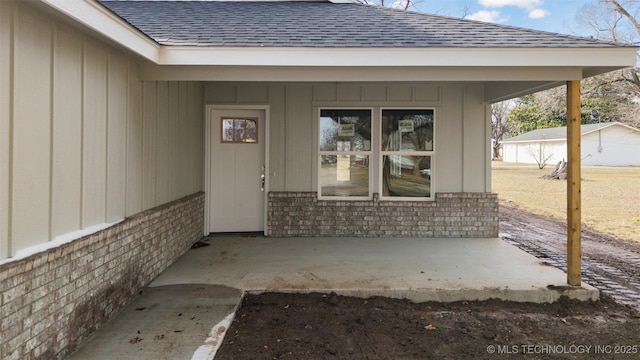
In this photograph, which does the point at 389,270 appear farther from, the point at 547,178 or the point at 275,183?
the point at 547,178

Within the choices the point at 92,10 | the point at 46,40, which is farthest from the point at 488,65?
the point at 46,40

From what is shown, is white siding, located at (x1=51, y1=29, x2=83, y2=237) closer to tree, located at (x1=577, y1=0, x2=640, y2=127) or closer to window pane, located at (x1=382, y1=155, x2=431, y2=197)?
window pane, located at (x1=382, y1=155, x2=431, y2=197)

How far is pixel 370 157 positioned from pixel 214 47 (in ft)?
12.0

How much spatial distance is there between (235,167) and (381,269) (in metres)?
3.29

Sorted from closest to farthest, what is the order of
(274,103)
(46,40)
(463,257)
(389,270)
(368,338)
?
1. (46,40)
2. (368,338)
3. (389,270)
4. (463,257)
5. (274,103)

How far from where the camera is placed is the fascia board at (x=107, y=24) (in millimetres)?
2547

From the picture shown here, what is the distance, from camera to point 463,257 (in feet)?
17.8

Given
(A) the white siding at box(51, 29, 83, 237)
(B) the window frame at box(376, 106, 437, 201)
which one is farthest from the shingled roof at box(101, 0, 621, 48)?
(B) the window frame at box(376, 106, 437, 201)

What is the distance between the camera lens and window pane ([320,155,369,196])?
683cm

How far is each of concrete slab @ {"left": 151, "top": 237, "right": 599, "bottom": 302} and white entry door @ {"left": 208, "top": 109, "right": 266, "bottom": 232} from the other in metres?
0.60

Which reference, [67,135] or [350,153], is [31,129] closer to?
[67,135]

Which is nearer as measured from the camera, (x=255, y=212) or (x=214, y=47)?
(x=214, y=47)

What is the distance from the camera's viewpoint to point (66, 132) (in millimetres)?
2812

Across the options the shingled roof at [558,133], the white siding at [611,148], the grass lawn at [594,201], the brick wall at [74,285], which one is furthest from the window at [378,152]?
the white siding at [611,148]
